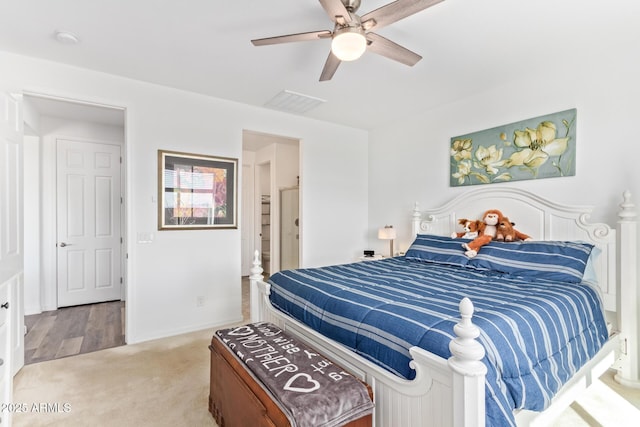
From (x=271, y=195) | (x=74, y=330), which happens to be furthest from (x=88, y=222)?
(x=271, y=195)

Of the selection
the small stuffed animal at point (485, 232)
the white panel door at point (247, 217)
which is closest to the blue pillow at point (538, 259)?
the small stuffed animal at point (485, 232)

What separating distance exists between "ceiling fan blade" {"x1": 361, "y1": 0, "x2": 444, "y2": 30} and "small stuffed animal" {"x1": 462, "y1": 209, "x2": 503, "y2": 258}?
6.62 feet

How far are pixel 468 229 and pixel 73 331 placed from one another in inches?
171

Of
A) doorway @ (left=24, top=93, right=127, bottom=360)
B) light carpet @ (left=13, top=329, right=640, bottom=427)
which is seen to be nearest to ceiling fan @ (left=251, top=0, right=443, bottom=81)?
Result: light carpet @ (left=13, top=329, right=640, bottom=427)

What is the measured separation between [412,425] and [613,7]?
275 cm

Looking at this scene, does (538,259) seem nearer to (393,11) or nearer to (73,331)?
(393,11)

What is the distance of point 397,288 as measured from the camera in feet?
6.78

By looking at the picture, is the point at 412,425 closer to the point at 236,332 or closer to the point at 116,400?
the point at 236,332

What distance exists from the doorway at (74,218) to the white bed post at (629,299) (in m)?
4.62

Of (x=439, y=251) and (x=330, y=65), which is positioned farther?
(x=439, y=251)

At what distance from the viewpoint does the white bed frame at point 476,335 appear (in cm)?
109

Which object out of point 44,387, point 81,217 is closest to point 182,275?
point 44,387

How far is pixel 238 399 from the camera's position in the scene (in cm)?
160

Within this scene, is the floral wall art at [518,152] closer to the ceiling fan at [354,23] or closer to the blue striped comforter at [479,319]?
the blue striped comforter at [479,319]
